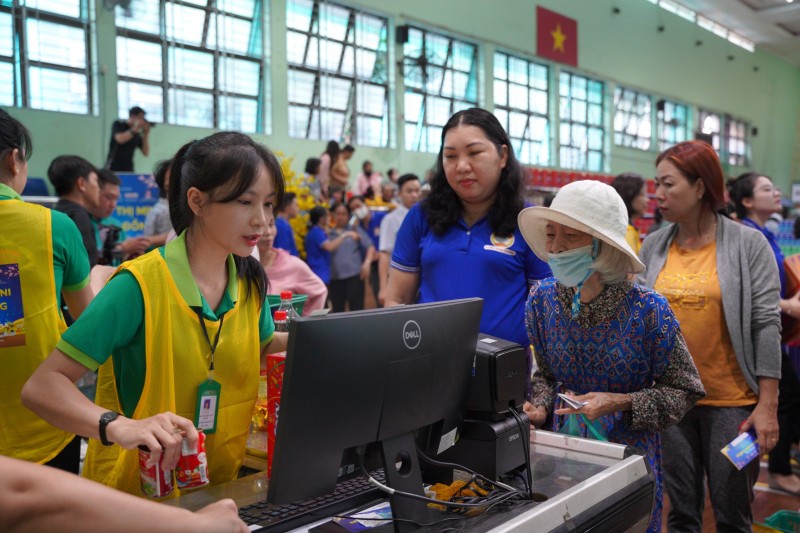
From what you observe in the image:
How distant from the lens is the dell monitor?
108cm

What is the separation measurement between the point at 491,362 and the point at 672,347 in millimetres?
659

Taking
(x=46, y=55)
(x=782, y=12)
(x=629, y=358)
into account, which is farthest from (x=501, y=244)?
(x=782, y=12)

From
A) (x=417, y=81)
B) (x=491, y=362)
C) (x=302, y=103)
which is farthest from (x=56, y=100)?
(x=491, y=362)

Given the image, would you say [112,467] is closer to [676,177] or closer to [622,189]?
[676,177]

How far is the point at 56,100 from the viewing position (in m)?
7.81

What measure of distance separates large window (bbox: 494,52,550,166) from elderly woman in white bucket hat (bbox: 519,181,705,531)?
12.3m

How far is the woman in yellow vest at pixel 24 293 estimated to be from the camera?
2002mm

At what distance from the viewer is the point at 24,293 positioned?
204cm

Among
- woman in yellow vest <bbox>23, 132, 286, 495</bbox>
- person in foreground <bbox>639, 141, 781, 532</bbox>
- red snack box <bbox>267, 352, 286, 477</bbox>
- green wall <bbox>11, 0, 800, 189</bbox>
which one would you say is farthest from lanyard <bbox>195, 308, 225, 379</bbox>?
green wall <bbox>11, 0, 800, 189</bbox>

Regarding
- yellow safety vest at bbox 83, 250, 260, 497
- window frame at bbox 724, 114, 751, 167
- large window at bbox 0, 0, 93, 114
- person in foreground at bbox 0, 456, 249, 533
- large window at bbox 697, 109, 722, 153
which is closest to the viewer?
person in foreground at bbox 0, 456, 249, 533

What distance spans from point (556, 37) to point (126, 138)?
9.69m

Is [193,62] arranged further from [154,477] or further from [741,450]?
[154,477]

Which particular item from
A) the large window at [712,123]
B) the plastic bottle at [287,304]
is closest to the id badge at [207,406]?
the plastic bottle at [287,304]

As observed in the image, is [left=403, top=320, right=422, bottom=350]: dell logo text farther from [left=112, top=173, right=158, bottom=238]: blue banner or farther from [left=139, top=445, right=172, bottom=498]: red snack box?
[left=112, top=173, right=158, bottom=238]: blue banner
